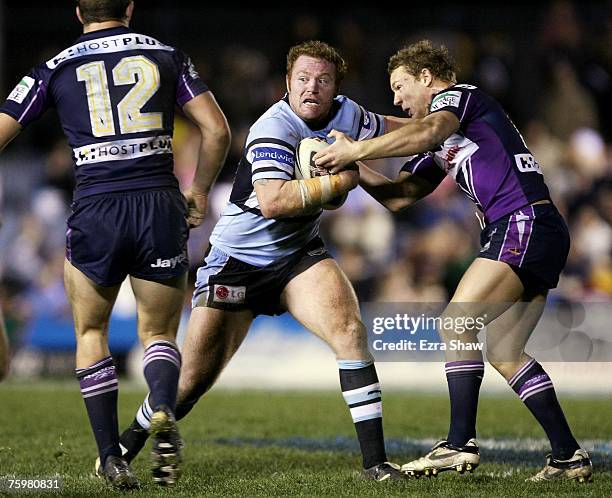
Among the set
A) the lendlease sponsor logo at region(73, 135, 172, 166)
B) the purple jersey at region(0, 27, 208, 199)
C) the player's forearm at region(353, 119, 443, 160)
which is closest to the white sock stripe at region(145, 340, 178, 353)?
the purple jersey at region(0, 27, 208, 199)

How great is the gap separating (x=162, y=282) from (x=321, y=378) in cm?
754

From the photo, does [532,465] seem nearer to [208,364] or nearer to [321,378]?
[208,364]

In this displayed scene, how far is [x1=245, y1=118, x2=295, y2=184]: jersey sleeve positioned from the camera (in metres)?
5.86

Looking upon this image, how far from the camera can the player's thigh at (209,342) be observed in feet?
20.6

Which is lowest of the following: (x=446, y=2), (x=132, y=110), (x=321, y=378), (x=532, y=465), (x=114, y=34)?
(x=321, y=378)

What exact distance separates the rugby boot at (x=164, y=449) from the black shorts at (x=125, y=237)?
85 centimetres

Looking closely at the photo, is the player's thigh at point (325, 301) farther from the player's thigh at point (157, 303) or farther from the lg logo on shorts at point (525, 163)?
the lg logo on shorts at point (525, 163)

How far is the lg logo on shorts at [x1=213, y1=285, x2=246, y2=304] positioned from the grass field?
1.00m

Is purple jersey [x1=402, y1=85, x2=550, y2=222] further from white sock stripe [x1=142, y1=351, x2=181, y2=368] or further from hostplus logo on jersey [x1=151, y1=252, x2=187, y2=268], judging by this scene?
white sock stripe [x1=142, y1=351, x2=181, y2=368]

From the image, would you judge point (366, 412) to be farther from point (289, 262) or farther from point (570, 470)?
point (570, 470)

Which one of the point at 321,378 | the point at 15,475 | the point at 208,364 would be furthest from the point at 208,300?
the point at 321,378

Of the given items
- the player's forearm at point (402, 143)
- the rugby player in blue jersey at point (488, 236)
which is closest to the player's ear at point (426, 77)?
the rugby player in blue jersey at point (488, 236)

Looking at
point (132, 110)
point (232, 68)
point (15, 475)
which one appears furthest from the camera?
point (232, 68)

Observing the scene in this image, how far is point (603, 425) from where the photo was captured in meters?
8.68
